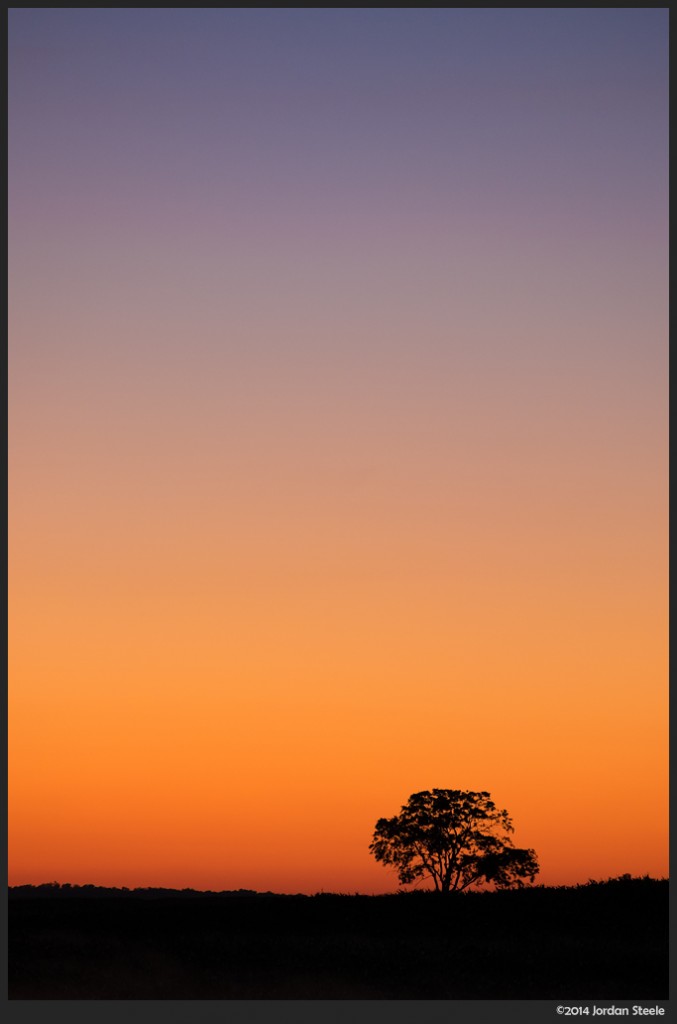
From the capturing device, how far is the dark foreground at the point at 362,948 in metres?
44.0

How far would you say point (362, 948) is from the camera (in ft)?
173

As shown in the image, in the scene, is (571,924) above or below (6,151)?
below

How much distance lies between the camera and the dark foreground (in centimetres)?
4403

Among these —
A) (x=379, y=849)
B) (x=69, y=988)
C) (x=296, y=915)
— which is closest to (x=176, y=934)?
(x=296, y=915)

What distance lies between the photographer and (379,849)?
94938mm

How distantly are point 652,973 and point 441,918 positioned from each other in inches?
602

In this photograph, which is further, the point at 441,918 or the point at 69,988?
the point at 441,918
